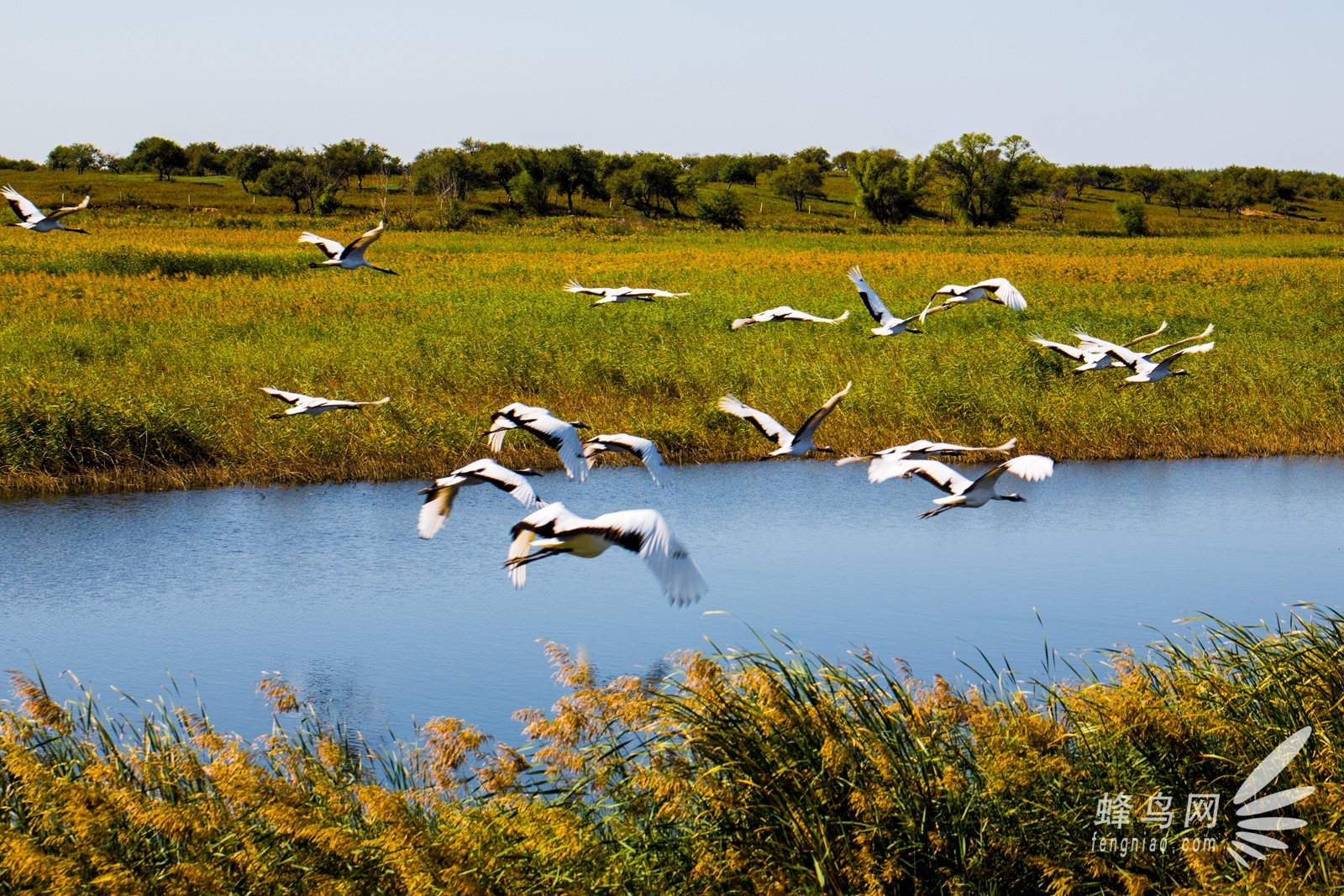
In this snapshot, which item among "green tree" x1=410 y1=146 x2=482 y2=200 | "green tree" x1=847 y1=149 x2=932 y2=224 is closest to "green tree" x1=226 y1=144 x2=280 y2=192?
"green tree" x1=410 y1=146 x2=482 y2=200

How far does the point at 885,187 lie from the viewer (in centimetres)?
8650

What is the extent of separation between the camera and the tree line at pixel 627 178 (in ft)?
260

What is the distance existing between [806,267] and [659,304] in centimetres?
1503

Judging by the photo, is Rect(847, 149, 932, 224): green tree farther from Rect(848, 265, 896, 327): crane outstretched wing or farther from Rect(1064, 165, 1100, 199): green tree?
Rect(848, 265, 896, 327): crane outstretched wing

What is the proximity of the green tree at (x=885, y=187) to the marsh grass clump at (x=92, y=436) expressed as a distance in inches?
2932

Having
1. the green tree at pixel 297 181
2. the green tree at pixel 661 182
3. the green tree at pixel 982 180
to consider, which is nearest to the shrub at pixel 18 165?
the green tree at pixel 297 181

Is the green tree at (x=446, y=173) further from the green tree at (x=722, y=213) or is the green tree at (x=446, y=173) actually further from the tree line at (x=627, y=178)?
the green tree at (x=722, y=213)

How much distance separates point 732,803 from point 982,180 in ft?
283

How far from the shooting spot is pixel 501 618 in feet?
40.4

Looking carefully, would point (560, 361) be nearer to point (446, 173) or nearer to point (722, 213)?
point (722, 213)

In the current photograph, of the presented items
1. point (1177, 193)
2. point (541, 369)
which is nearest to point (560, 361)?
point (541, 369)

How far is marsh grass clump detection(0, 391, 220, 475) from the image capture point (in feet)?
51.5

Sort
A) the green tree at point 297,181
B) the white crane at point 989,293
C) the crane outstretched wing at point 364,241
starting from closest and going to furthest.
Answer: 1. the white crane at point 989,293
2. the crane outstretched wing at point 364,241
3. the green tree at point 297,181

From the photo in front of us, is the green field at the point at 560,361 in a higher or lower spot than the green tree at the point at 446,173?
lower
